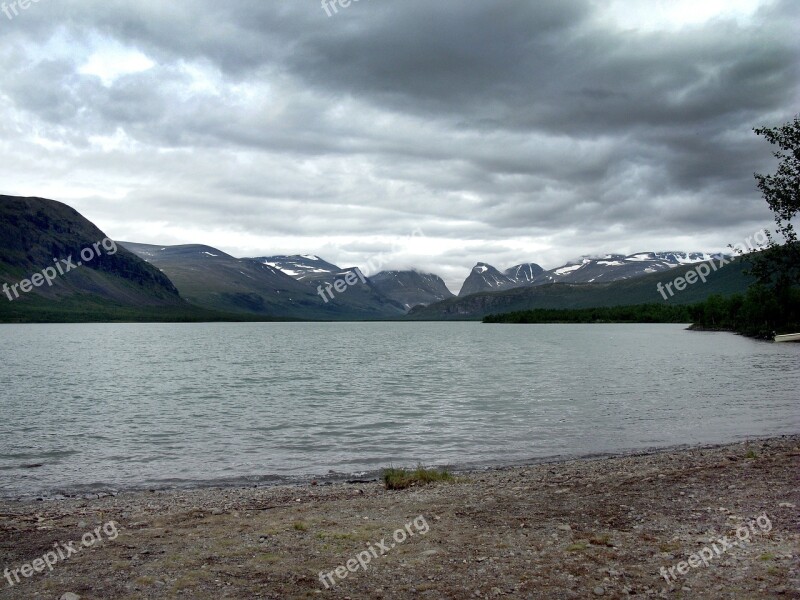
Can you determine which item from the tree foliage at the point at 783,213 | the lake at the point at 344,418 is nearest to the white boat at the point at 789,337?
the lake at the point at 344,418

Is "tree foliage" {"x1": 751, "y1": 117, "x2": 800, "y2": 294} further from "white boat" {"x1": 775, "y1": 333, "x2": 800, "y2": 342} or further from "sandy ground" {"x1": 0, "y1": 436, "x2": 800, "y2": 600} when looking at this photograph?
"white boat" {"x1": 775, "y1": 333, "x2": 800, "y2": 342}

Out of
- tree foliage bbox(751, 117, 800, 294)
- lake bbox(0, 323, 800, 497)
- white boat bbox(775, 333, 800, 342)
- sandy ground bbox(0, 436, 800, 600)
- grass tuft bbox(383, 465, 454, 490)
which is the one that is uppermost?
tree foliage bbox(751, 117, 800, 294)

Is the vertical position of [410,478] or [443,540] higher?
[443,540]

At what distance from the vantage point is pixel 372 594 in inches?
488

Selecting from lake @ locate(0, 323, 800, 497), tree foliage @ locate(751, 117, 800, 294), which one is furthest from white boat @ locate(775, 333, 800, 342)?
tree foliage @ locate(751, 117, 800, 294)

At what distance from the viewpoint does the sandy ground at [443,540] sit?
12.6 meters

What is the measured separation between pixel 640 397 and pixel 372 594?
47.6 meters

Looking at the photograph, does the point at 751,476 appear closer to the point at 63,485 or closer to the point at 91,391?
the point at 63,485

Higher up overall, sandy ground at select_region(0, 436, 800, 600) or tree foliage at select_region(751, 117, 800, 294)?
tree foliage at select_region(751, 117, 800, 294)

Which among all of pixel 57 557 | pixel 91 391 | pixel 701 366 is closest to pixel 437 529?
pixel 57 557

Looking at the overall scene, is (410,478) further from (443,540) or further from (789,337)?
(789,337)

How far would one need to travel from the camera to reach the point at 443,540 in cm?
1552

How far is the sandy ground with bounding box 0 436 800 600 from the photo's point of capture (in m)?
12.6

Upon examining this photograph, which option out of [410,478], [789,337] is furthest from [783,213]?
[789,337]
